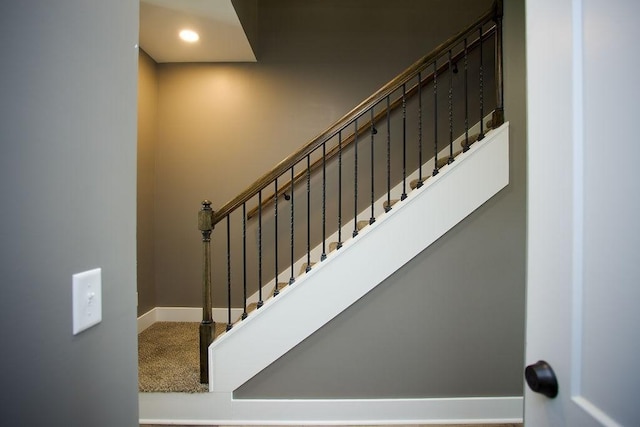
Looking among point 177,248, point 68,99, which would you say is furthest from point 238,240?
point 68,99

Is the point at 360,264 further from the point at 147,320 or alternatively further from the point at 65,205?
the point at 147,320

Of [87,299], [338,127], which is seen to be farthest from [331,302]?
[87,299]

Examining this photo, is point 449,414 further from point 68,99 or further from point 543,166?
point 68,99

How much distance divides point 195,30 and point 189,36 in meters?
0.13

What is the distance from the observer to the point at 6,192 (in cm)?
47

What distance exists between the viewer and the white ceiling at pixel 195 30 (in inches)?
85.7

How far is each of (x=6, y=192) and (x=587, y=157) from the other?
100cm

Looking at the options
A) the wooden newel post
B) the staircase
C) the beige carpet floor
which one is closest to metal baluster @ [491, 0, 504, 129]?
the staircase

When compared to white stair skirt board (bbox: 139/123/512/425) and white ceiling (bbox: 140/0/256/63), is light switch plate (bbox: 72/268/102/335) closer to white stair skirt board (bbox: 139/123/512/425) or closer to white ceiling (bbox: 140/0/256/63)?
white stair skirt board (bbox: 139/123/512/425)

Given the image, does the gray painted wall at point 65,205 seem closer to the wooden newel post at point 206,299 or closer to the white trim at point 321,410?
the wooden newel post at point 206,299

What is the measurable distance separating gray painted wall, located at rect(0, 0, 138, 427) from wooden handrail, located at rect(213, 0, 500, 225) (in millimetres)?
1127

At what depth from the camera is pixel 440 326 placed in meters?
1.95

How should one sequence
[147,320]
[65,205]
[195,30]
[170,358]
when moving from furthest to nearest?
1. [147,320]
2. [195,30]
3. [170,358]
4. [65,205]

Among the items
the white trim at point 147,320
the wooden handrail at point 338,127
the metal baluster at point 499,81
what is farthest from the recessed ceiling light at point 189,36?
the white trim at point 147,320
